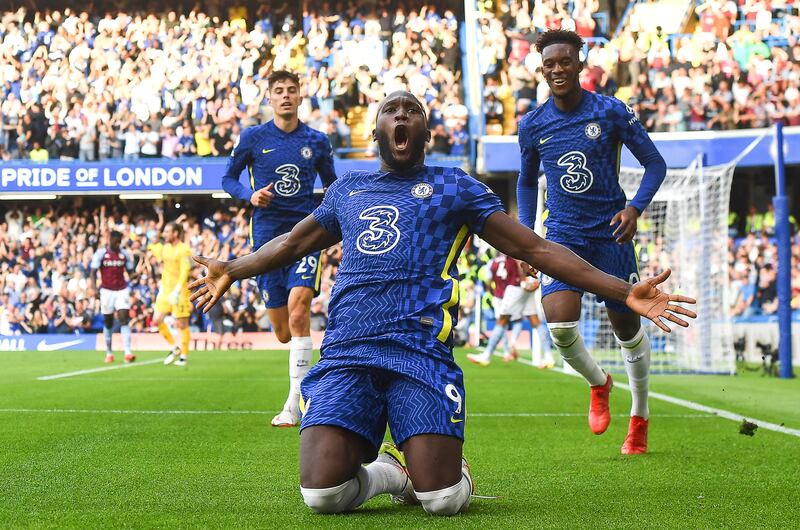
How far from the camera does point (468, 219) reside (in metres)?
4.07

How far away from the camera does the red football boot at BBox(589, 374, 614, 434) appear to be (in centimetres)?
584

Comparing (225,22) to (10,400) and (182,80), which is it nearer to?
(182,80)

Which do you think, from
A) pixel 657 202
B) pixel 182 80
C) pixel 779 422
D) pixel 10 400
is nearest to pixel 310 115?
pixel 182 80

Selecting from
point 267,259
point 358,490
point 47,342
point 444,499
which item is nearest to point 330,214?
point 267,259

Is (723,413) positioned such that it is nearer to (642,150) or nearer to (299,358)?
(642,150)

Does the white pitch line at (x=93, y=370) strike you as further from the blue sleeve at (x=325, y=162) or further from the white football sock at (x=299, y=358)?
the blue sleeve at (x=325, y=162)

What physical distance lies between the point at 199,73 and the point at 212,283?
23.5 meters

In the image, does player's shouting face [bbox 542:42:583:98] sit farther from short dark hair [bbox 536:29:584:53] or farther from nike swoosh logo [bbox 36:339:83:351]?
nike swoosh logo [bbox 36:339:83:351]

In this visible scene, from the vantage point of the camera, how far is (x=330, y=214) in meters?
4.21

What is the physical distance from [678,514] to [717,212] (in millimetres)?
12251

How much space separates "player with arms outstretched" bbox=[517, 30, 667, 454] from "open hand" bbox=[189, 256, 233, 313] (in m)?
2.31

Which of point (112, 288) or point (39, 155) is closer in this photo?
point (112, 288)

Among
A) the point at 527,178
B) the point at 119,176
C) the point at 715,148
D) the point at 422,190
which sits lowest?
the point at 422,190

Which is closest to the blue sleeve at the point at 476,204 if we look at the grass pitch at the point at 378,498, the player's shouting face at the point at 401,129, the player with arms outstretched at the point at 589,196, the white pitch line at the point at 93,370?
the player's shouting face at the point at 401,129
